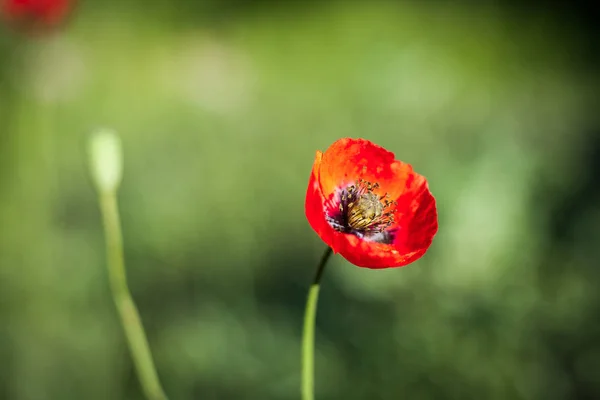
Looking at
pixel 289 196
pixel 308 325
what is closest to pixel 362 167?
pixel 308 325

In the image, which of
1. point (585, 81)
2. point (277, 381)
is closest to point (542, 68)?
point (585, 81)

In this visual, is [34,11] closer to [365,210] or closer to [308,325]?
[365,210]

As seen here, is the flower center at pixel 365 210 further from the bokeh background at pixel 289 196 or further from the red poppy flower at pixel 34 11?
the red poppy flower at pixel 34 11

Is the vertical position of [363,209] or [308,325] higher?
[363,209]

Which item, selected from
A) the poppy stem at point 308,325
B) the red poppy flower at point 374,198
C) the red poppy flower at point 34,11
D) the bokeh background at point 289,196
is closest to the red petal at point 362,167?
the red poppy flower at point 374,198

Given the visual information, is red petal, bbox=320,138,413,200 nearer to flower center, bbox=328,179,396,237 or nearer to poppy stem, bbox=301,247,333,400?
flower center, bbox=328,179,396,237

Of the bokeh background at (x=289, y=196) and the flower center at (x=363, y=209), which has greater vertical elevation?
the bokeh background at (x=289, y=196)
